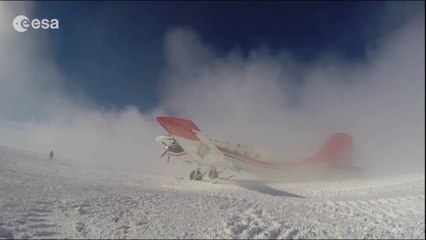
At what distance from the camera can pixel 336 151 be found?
Answer: 24.6 ft

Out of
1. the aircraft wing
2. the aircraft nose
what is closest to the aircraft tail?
the aircraft wing

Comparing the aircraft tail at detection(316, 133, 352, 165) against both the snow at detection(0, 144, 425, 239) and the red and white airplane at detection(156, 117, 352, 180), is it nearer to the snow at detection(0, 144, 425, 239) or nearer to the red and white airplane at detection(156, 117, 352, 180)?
the red and white airplane at detection(156, 117, 352, 180)

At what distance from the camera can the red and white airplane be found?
6426 mm

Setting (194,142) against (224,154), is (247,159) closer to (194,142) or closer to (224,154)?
(224,154)

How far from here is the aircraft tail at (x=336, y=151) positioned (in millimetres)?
7293

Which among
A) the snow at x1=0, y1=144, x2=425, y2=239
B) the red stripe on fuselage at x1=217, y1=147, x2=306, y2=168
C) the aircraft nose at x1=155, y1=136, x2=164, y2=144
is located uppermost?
the aircraft nose at x1=155, y1=136, x2=164, y2=144

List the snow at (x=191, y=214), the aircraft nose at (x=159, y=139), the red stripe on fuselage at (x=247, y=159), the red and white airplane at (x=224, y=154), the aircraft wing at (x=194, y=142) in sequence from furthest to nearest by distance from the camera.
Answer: the aircraft nose at (x=159, y=139) < the red stripe on fuselage at (x=247, y=159) < the red and white airplane at (x=224, y=154) < the aircraft wing at (x=194, y=142) < the snow at (x=191, y=214)

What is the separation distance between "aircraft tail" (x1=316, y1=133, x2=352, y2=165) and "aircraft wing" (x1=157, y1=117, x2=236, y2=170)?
3.01 metres

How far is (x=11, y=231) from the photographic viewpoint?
98.0 inches

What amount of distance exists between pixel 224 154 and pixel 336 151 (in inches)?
128

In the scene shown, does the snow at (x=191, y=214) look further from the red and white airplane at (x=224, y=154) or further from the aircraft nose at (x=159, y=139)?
the aircraft nose at (x=159, y=139)

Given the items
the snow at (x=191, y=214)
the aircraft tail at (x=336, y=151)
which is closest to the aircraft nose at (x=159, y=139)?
the snow at (x=191, y=214)

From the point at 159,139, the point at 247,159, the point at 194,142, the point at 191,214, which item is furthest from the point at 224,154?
the point at 191,214

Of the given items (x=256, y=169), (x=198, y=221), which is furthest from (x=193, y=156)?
(x=198, y=221)
